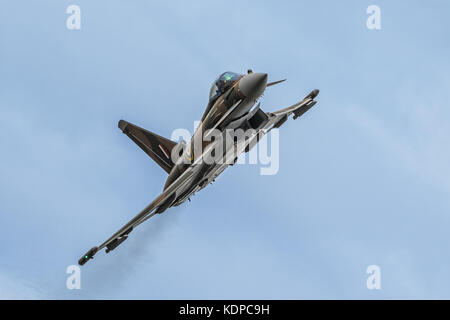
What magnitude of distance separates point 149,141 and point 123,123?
94.2 inches

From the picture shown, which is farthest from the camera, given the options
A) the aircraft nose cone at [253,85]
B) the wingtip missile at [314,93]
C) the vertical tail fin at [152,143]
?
the vertical tail fin at [152,143]

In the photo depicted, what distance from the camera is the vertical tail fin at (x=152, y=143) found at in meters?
54.2

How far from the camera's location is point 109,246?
148 ft

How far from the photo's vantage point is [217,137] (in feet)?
158

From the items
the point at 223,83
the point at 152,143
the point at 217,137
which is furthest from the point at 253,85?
the point at 152,143

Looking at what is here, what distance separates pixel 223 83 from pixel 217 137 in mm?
3342

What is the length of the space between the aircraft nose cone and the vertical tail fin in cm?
915

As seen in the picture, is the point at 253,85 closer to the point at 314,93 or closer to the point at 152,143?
the point at 314,93

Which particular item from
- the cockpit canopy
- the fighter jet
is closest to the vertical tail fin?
the fighter jet

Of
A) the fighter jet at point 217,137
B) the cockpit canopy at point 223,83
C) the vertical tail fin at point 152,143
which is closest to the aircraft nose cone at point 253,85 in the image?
the fighter jet at point 217,137

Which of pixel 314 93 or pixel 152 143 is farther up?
pixel 314 93

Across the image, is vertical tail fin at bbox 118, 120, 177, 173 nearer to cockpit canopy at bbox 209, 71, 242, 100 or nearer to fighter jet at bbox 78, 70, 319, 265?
fighter jet at bbox 78, 70, 319, 265

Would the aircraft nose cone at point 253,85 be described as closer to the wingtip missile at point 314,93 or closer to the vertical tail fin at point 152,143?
the wingtip missile at point 314,93
